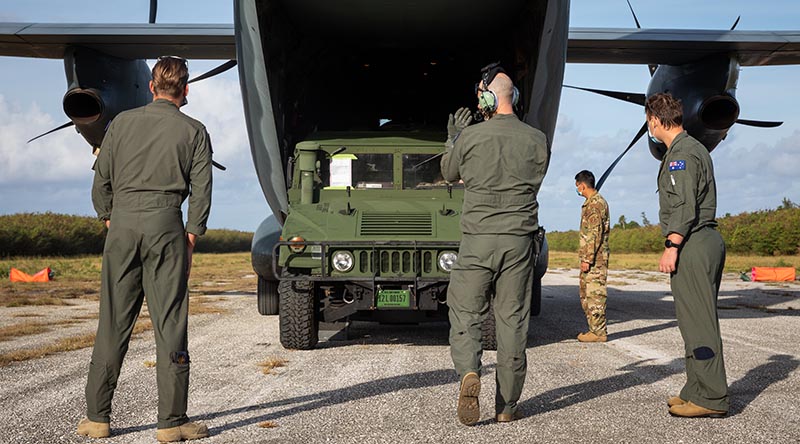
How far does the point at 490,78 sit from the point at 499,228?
2.98ft

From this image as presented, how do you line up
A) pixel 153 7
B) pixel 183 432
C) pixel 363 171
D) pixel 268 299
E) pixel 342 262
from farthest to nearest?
1. pixel 153 7
2. pixel 268 299
3. pixel 363 171
4. pixel 342 262
5. pixel 183 432

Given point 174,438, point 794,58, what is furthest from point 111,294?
point 794,58

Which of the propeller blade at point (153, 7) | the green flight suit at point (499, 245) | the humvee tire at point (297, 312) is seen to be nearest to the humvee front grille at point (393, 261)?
the humvee tire at point (297, 312)

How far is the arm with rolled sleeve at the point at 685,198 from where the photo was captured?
13.8ft

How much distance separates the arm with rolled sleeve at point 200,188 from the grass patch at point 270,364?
7.47ft

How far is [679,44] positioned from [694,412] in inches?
315

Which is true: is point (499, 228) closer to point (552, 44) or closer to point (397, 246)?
point (397, 246)

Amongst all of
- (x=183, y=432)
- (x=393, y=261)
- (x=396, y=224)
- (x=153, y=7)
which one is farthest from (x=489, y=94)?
(x=153, y=7)

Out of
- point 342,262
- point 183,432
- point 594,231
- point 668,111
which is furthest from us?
point 594,231

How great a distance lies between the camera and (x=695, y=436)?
373 centimetres

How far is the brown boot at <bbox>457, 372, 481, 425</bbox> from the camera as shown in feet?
12.8

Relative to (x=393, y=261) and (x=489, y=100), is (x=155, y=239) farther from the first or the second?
(x=393, y=261)

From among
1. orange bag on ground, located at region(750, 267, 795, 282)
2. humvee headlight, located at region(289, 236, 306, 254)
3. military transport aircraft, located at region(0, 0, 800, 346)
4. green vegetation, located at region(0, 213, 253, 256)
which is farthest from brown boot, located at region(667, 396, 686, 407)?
green vegetation, located at region(0, 213, 253, 256)

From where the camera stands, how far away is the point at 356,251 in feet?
22.5
